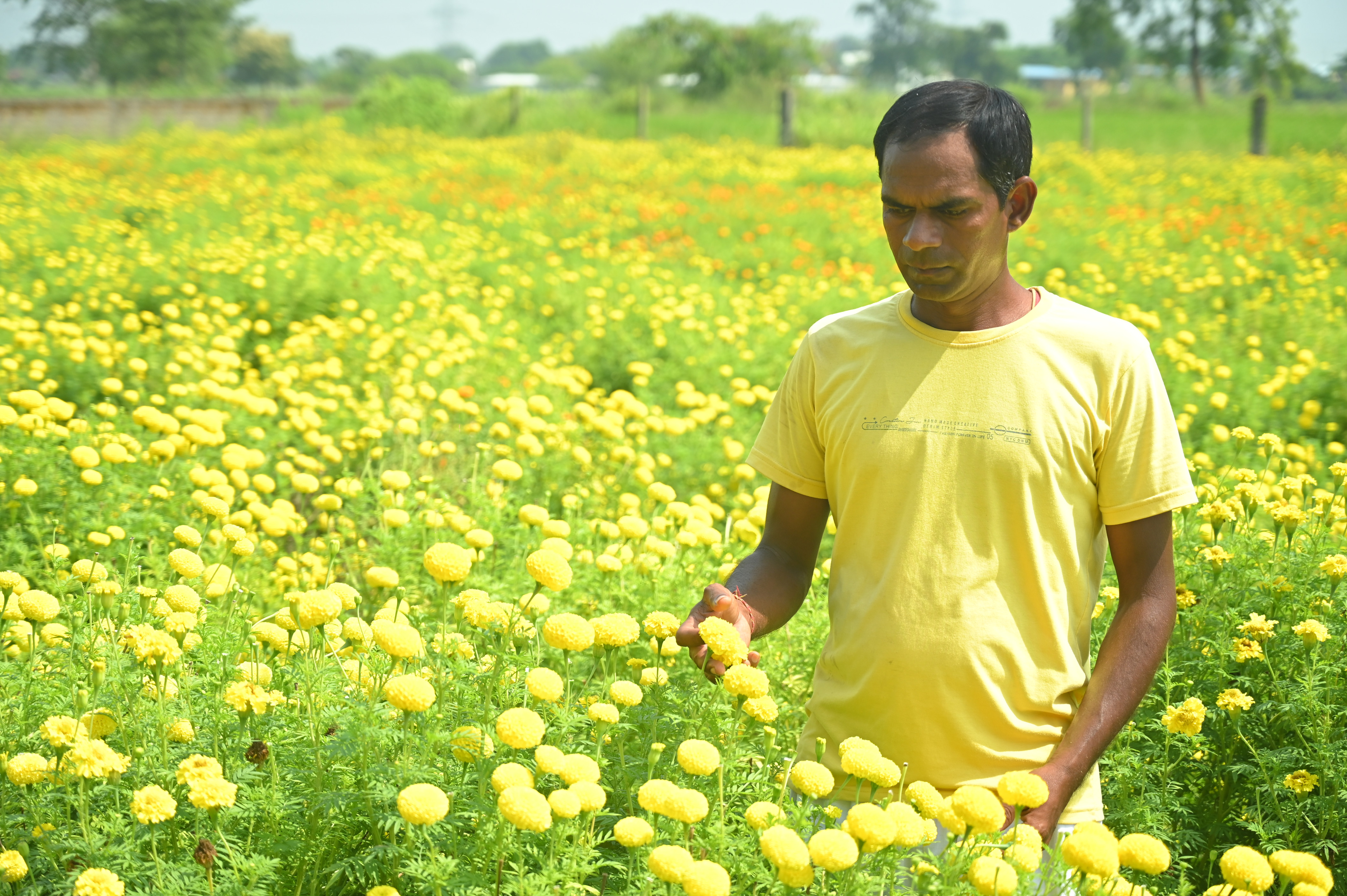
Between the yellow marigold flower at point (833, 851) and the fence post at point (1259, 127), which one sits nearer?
the yellow marigold flower at point (833, 851)

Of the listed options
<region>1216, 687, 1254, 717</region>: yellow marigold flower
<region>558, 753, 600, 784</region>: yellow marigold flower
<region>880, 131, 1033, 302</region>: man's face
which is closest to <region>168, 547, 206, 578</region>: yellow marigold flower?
<region>558, 753, 600, 784</region>: yellow marigold flower

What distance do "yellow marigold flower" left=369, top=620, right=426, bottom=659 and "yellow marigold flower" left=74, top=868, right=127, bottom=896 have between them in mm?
444

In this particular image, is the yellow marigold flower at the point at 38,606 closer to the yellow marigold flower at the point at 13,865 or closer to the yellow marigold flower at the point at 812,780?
the yellow marigold flower at the point at 13,865

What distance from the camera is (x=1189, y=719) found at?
1898mm

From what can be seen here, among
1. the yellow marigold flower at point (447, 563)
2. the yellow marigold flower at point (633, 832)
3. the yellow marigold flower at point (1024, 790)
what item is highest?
the yellow marigold flower at point (447, 563)

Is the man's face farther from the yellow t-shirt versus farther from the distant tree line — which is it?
the distant tree line

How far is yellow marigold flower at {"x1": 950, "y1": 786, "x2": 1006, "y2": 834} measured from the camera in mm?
1395

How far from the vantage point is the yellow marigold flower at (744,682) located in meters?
1.66

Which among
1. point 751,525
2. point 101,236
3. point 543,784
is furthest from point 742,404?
point 101,236

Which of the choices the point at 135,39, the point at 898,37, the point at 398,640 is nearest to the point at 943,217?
the point at 398,640

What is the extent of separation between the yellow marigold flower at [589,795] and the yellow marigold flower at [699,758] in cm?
14

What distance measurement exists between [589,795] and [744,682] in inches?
12.8

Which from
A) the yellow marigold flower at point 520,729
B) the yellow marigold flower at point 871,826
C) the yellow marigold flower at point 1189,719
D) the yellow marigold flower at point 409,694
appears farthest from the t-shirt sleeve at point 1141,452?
the yellow marigold flower at point 409,694

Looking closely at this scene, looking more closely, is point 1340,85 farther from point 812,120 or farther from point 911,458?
point 911,458
